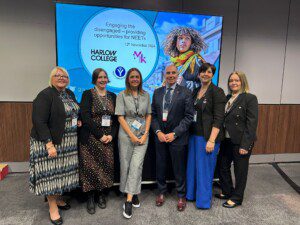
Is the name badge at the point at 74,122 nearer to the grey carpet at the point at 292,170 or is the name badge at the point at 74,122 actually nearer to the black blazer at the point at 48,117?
the black blazer at the point at 48,117

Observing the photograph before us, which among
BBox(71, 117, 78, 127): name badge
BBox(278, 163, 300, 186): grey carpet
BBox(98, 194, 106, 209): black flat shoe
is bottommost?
BBox(278, 163, 300, 186): grey carpet

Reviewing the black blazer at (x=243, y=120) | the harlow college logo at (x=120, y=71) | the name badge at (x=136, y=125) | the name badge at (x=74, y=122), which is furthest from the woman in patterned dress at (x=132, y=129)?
the black blazer at (x=243, y=120)

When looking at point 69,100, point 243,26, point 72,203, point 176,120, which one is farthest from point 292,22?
point 72,203

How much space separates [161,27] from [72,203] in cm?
253

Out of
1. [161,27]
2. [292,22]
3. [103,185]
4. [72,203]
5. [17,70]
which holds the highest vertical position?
[292,22]

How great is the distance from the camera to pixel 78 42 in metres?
2.89

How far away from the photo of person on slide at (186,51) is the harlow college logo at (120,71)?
68cm

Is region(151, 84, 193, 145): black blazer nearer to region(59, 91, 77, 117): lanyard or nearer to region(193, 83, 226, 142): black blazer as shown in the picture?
region(193, 83, 226, 142): black blazer

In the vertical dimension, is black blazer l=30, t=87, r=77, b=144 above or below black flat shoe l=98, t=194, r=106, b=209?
above

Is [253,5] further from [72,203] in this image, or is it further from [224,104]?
[72,203]

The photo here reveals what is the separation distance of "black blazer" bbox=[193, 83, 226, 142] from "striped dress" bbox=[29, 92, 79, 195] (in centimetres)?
132

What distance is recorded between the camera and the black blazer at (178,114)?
234 cm

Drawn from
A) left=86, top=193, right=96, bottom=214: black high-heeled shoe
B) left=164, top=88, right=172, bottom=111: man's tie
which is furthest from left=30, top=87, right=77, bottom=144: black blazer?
left=164, top=88, right=172, bottom=111: man's tie

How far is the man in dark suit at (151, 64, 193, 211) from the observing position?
235 centimetres
